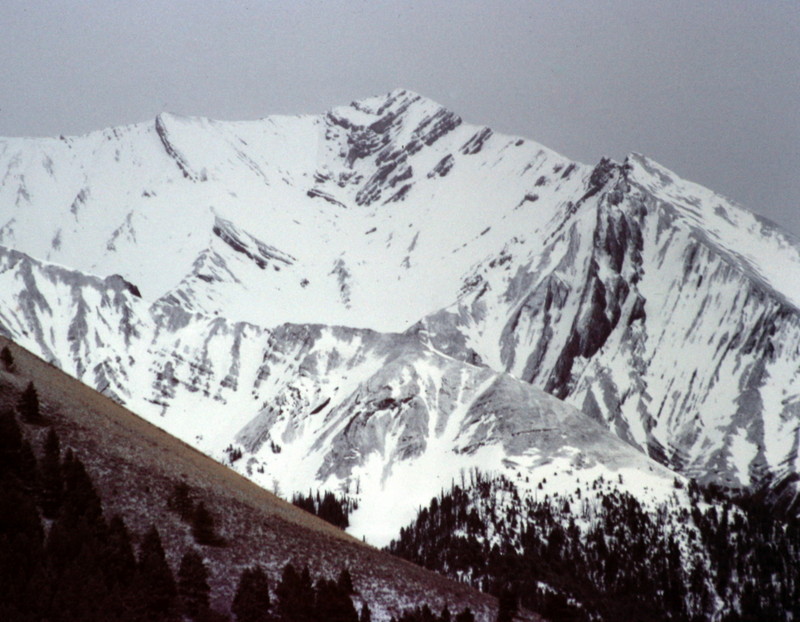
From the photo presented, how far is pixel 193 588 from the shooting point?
43.3m

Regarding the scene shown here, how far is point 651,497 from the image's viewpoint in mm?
198875

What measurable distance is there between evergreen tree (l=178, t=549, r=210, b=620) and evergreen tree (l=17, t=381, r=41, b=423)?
16.6 meters

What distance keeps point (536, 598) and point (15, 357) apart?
106 m

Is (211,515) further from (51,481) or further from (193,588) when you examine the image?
(51,481)

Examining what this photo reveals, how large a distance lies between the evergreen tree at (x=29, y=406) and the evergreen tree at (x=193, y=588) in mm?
16554

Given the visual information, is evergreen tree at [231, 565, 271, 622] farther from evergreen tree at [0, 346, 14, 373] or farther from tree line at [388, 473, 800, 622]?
tree line at [388, 473, 800, 622]

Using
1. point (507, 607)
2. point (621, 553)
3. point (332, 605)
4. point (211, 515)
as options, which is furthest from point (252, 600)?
point (621, 553)

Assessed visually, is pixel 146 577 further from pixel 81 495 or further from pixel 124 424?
pixel 124 424

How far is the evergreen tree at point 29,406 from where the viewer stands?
53.8m

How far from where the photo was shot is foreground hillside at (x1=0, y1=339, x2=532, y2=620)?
49.7 meters

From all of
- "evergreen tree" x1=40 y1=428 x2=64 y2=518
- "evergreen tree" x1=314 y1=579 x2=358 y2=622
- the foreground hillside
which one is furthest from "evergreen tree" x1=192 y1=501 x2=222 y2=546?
"evergreen tree" x1=40 y1=428 x2=64 y2=518

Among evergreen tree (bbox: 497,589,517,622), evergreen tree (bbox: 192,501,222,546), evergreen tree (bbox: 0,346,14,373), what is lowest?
evergreen tree (bbox: 192,501,222,546)

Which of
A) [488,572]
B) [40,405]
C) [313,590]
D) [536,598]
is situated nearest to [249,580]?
[313,590]

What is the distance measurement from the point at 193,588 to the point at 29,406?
19.5 metres
